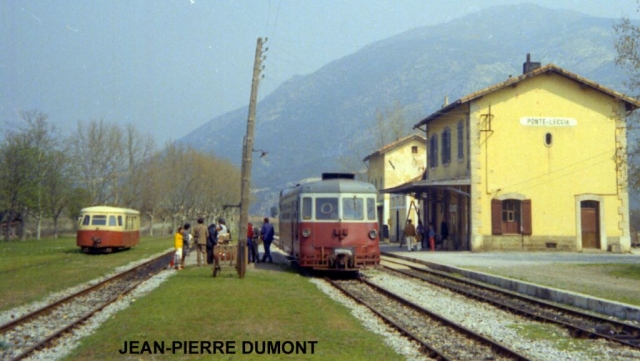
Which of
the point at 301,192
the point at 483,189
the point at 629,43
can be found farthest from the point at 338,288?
the point at 483,189

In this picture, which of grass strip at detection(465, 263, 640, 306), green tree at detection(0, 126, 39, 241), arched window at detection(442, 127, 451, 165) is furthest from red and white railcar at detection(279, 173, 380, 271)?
green tree at detection(0, 126, 39, 241)

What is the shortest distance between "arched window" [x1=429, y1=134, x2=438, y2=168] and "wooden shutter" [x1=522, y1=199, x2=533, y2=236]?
23.5ft

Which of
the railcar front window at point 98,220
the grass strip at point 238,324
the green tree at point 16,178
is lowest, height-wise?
the grass strip at point 238,324

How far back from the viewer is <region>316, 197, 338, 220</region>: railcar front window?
18594mm

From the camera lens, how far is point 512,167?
31.7 m

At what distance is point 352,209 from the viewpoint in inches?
736

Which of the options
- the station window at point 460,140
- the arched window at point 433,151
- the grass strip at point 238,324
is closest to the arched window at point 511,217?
the station window at point 460,140

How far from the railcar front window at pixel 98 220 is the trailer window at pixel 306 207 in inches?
646

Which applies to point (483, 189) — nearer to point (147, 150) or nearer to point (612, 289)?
point (612, 289)

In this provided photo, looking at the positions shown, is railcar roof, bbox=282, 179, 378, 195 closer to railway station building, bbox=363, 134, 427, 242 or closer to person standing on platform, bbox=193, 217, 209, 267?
person standing on platform, bbox=193, 217, 209, 267

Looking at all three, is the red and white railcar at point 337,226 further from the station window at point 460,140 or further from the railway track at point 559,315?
the station window at point 460,140

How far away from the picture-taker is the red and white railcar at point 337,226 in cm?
1836

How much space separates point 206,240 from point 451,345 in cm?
1353

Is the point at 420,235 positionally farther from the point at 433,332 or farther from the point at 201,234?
the point at 433,332
